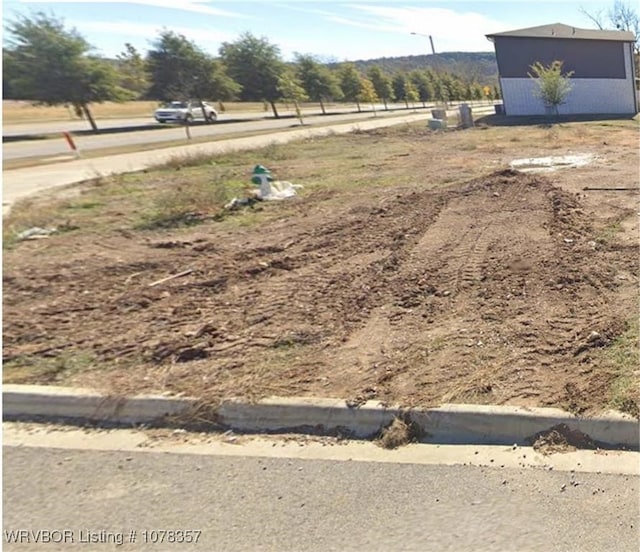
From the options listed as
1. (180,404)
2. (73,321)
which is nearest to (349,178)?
(73,321)

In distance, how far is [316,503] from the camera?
226 cm

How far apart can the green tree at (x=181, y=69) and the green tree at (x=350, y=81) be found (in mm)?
18020

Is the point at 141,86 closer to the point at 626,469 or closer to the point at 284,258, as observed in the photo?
the point at 284,258

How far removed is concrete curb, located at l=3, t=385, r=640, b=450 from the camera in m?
2.64

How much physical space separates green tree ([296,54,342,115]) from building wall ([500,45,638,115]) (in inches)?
853

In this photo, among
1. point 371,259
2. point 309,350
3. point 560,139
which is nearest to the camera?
point 309,350

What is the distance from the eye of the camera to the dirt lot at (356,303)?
10.3 feet

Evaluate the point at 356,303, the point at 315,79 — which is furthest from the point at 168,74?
the point at 356,303

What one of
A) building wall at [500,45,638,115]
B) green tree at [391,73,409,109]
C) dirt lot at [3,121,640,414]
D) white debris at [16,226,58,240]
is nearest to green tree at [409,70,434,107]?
green tree at [391,73,409,109]

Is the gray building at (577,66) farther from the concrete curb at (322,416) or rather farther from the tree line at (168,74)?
the concrete curb at (322,416)

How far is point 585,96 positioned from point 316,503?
1472 inches

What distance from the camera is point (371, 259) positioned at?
555 centimetres

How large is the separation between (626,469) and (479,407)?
2.55 feet

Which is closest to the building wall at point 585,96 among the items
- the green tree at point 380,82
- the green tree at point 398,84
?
the green tree at point 380,82
